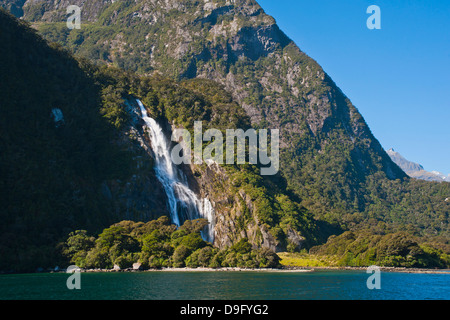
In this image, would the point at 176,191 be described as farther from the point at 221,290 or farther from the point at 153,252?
the point at 221,290

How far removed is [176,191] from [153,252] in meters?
38.3

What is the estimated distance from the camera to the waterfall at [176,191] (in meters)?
124

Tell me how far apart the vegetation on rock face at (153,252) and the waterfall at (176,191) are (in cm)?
2465

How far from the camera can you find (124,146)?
129500 mm

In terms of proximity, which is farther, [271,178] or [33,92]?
[271,178]

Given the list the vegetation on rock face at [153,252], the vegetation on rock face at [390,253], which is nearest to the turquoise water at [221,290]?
the vegetation on rock face at [153,252]

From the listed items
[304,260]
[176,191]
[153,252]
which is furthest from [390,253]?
[176,191]

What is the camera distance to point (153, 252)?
90.2 m

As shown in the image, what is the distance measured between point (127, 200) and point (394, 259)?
6979 centimetres

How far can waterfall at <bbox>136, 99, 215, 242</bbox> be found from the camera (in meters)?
124

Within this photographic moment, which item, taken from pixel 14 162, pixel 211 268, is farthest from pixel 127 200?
pixel 211 268

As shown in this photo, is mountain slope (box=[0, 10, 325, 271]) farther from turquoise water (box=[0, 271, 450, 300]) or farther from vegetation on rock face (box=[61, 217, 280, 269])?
turquoise water (box=[0, 271, 450, 300])
